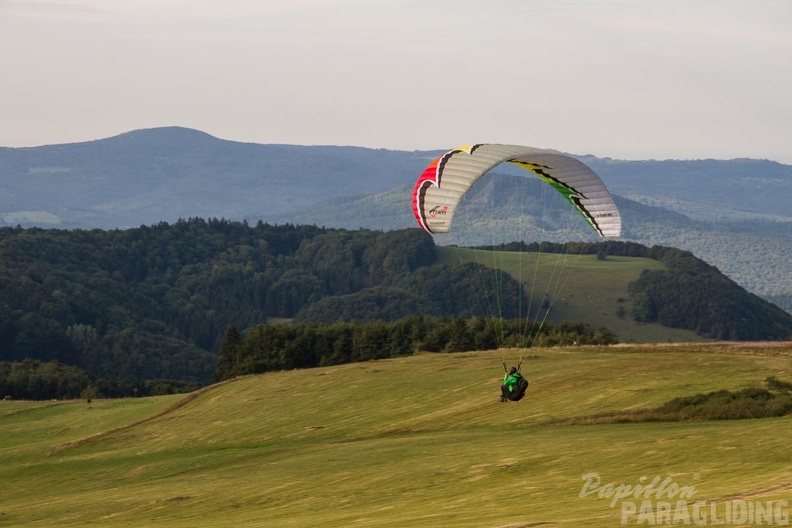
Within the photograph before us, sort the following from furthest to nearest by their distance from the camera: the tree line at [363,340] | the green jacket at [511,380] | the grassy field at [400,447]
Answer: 1. the tree line at [363,340]
2. the green jacket at [511,380]
3. the grassy field at [400,447]

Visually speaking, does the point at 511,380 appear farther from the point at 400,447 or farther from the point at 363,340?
the point at 363,340

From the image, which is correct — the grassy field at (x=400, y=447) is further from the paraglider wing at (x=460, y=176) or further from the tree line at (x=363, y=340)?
the tree line at (x=363, y=340)

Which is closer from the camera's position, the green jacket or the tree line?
the green jacket

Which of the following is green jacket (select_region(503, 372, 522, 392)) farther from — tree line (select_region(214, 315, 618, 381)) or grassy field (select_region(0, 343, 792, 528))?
tree line (select_region(214, 315, 618, 381))

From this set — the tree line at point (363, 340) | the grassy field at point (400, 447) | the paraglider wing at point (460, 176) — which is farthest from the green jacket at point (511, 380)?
the tree line at point (363, 340)

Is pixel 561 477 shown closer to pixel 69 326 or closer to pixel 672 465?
pixel 672 465

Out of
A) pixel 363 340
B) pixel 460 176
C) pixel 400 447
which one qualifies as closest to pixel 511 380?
pixel 400 447

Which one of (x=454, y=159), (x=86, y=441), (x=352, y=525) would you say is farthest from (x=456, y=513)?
(x=86, y=441)

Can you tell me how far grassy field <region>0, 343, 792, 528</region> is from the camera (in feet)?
100

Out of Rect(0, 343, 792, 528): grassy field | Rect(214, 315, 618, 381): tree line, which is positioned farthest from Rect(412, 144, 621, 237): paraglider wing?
Rect(214, 315, 618, 381): tree line

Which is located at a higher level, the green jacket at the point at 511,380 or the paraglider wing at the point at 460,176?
the paraglider wing at the point at 460,176

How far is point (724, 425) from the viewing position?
130 feet

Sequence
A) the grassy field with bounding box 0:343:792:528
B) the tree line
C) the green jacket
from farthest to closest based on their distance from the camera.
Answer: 1. the tree line
2. the green jacket
3. the grassy field with bounding box 0:343:792:528

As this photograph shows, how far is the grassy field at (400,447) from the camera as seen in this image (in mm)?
30500
